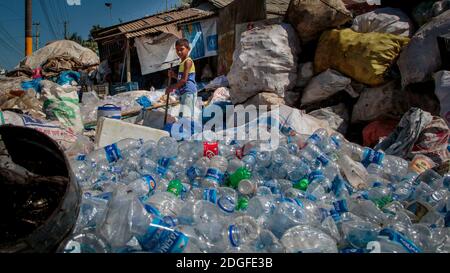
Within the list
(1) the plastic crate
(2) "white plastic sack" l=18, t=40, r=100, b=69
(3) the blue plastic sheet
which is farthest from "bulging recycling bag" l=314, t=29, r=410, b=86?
(2) "white plastic sack" l=18, t=40, r=100, b=69

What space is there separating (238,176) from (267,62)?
2778mm

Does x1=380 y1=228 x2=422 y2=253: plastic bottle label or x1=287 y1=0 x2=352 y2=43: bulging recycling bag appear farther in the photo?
x1=287 y1=0 x2=352 y2=43: bulging recycling bag

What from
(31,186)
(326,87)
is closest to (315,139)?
(326,87)

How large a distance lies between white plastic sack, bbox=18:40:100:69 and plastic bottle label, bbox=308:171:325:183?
14562mm

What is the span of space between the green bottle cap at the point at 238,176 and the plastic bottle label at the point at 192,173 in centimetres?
32

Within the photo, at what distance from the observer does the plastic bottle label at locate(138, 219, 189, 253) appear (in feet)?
4.81

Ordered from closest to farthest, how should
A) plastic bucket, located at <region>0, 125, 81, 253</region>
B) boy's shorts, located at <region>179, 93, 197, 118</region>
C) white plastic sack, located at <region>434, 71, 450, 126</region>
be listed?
plastic bucket, located at <region>0, 125, 81, 253</region> < white plastic sack, located at <region>434, 71, 450, 126</region> < boy's shorts, located at <region>179, 93, 197, 118</region>

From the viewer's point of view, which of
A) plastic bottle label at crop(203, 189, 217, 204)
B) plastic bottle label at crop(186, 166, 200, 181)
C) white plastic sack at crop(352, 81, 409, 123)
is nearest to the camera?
plastic bottle label at crop(203, 189, 217, 204)

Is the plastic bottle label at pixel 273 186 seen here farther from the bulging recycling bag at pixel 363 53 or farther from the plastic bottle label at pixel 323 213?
the bulging recycling bag at pixel 363 53

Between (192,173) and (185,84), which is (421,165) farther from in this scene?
(185,84)

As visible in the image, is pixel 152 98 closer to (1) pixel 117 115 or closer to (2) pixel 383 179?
(1) pixel 117 115

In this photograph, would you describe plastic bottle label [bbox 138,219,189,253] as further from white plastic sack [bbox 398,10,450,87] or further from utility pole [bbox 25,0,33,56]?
utility pole [bbox 25,0,33,56]

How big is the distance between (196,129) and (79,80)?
9521 millimetres

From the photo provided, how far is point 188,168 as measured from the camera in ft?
9.76
